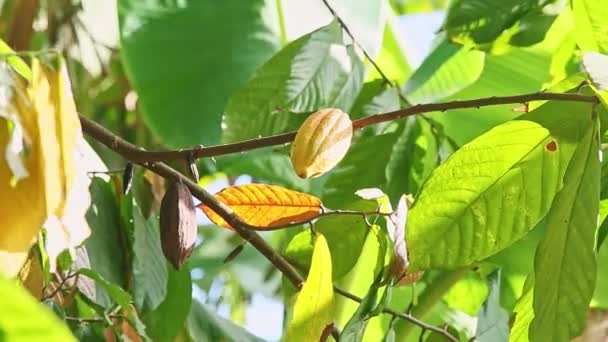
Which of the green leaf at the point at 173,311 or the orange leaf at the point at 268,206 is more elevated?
the orange leaf at the point at 268,206

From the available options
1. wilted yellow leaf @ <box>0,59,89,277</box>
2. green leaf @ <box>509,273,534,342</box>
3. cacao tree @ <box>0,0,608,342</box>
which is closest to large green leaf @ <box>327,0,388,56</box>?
cacao tree @ <box>0,0,608,342</box>

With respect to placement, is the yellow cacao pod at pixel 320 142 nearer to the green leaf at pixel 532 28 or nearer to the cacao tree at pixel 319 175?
the cacao tree at pixel 319 175

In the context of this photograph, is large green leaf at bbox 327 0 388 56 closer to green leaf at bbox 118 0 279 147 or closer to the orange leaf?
green leaf at bbox 118 0 279 147

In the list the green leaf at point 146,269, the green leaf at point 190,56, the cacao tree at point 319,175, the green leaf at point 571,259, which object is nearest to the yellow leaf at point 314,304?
the cacao tree at point 319,175

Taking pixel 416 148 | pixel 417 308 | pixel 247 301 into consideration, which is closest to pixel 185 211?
pixel 416 148

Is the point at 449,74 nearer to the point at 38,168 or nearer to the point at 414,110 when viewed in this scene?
the point at 414,110

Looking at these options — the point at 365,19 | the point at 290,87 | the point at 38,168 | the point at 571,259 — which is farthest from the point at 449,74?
the point at 38,168
